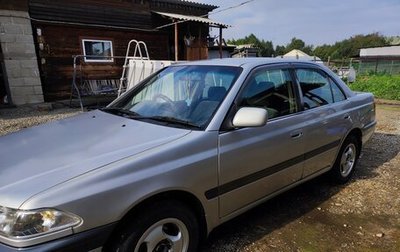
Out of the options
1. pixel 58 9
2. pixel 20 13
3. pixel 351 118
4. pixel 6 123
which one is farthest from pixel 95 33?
pixel 351 118

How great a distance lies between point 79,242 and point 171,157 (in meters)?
0.79

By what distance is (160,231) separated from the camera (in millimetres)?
2305

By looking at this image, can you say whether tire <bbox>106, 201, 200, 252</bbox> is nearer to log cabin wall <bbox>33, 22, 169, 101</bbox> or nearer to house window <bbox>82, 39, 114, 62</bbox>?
log cabin wall <bbox>33, 22, 169, 101</bbox>

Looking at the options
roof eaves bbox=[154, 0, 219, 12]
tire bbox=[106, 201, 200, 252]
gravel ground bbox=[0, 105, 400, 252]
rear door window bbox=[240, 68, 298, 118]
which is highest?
roof eaves bbox=[154, 0, 219, 12]

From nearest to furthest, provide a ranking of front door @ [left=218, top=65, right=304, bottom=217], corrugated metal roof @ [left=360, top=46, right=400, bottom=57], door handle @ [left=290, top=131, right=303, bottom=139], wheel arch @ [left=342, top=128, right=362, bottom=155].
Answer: front door @ [left=218, top=65, right=304, bottom=217]
door handle @ [left=290, top=131, right=303, bottom=139]
wheel arch @ [left=342, top=128, right=362, bottom=155]
corrugated metal roof @ [left=360, top=46, right=400, bottom=57]

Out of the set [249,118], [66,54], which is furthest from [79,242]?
[66,54]

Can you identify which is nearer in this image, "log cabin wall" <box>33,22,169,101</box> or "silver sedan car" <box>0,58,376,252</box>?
"silver sedan car" <box>0,58,376,252</box>

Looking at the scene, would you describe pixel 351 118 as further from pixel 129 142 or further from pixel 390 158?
pixel 129 142

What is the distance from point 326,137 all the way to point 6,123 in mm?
7611

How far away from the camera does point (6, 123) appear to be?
8234mm

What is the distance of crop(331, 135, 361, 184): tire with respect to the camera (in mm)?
4316

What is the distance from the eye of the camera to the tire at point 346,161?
432cm

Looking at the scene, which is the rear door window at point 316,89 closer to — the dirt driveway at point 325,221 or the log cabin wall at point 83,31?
the dirt driveway at point 325,221

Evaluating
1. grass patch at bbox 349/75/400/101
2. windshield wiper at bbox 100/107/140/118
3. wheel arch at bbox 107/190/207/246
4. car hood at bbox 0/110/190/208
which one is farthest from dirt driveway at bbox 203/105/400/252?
grass patch at bbox 349/75/400/101
